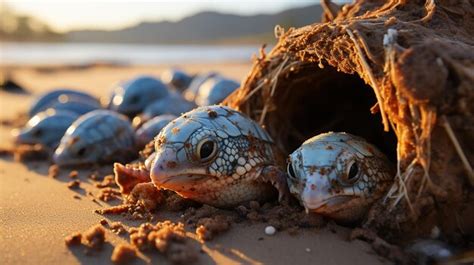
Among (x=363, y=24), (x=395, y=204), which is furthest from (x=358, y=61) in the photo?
(x=395, y=204)

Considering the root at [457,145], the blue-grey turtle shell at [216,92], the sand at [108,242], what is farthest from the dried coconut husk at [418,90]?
the blue-grey turtle shell at [216,92]

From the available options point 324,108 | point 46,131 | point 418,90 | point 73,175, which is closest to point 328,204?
point 418,90

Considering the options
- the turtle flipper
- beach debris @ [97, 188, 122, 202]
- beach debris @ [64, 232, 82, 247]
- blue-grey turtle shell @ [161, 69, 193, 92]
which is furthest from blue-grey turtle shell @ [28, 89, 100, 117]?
beach debris @ [64, 232, 82, 247]

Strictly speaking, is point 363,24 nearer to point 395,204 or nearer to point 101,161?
point 395,204

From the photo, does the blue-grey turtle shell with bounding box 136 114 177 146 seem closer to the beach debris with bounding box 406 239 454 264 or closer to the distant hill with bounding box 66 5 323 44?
the beach debris with bounding box 406 239 454 264

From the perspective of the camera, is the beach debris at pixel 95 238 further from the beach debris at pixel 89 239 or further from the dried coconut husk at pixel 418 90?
the dried coconut husk at pixel 418 90

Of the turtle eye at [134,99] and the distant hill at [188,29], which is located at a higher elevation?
the turtle eye at [134,99]
